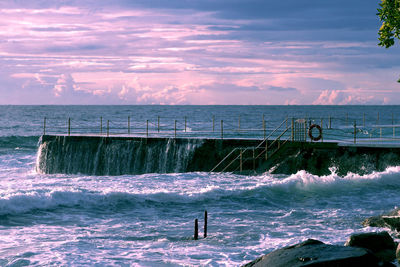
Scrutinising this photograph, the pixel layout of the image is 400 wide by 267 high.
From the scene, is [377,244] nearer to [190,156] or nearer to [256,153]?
[256,153]

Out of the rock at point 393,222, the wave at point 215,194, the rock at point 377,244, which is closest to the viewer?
the rock at point 377,244

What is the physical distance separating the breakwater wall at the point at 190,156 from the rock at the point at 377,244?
13460mm

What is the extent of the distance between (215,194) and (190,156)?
28.0 ft

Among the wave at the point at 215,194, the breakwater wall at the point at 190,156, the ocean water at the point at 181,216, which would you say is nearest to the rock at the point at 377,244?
the ocean water at the point at 181,216

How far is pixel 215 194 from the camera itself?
20141mm

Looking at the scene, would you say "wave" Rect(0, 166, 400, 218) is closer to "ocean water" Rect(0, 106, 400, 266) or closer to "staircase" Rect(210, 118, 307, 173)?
"ocean water" Rect(0, 106, 400, 266)

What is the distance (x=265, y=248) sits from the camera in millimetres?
12203

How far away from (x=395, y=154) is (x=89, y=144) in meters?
18.0

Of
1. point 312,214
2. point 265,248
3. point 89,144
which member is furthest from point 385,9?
point 89,144

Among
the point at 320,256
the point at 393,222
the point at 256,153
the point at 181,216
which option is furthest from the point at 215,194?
the point at 320,256

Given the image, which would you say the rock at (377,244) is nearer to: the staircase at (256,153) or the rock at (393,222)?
the rock at (393,222)

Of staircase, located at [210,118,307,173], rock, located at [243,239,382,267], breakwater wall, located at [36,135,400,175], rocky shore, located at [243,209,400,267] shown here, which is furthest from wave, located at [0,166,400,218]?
rock, located at [243,239,382,267]

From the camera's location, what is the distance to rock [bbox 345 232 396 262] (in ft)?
35.1

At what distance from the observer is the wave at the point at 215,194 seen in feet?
60.0
